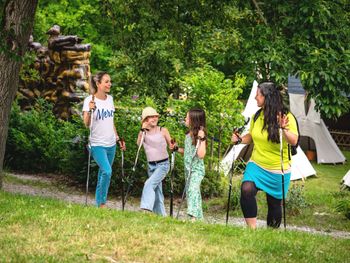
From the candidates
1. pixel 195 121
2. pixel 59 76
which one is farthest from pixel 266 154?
pixel 59 76

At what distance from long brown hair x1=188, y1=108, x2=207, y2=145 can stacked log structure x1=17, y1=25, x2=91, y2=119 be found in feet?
38.4

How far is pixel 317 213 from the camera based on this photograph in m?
13.9

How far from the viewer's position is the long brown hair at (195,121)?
8.74 metres

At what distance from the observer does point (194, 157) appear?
885cm

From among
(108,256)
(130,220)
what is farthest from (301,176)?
(108,256)

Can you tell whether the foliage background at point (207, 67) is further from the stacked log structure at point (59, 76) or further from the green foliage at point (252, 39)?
the stacked log structure at point (59, 76)

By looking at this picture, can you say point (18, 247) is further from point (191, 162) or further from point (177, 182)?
point (177, 182)

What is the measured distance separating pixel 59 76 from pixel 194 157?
1260cm

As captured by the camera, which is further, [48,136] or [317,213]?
[48,136]

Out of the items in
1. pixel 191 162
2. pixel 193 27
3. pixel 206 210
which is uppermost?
pixel 193 27

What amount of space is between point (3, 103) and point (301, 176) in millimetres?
11033

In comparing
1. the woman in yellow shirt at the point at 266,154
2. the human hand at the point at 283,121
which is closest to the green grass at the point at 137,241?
the woman in yellow shirt at the point at 266,154

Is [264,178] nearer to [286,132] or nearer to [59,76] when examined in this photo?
[286,132]

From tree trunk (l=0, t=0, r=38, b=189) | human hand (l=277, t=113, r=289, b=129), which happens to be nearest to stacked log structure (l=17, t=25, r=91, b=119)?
tree trunk (l=0, t=0, r=38, b=189)
